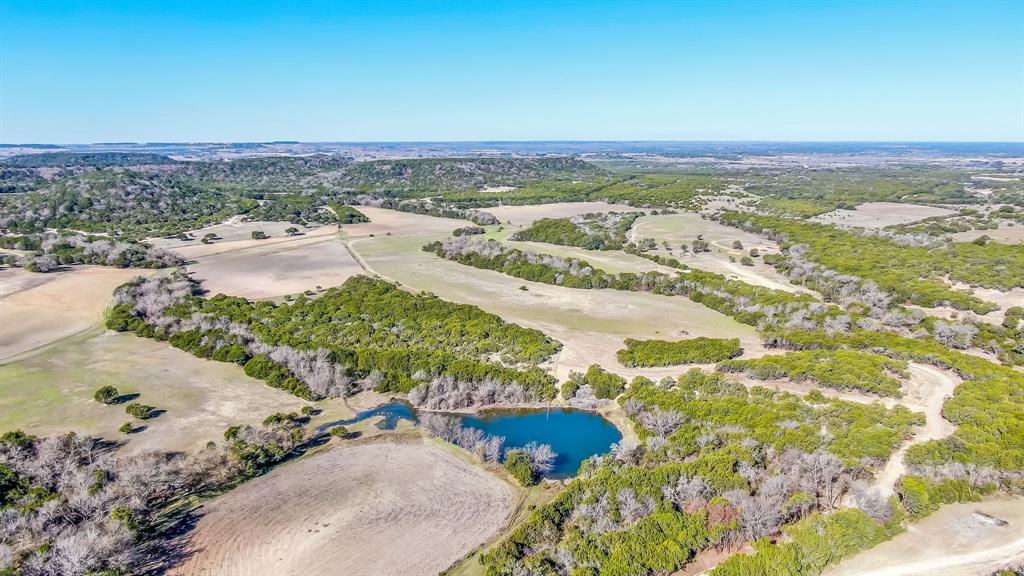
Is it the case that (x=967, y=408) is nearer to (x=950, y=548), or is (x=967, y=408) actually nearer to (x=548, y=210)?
(x=950, y=548)

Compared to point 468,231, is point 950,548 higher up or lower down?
lower down

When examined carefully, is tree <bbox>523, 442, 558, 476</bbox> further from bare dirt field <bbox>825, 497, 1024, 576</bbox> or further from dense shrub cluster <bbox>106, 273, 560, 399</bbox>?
bare dirt field <bbox>825, 497, 1024, 576</bbox>

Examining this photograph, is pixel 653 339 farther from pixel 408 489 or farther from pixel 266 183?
pixel 266 183

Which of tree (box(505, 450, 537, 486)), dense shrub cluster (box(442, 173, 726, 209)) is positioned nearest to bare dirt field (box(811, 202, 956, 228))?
dense shrub cluster (box(442, 173, 726, 209))

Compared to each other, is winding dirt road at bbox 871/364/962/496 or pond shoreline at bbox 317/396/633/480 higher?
winding dirt road at bbox 871/364/962/496

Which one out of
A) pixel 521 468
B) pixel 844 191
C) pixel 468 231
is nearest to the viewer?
pixel 521 468

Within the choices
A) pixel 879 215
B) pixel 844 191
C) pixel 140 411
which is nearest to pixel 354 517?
pixel 140 411

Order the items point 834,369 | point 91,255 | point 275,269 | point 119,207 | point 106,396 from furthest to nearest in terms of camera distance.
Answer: point 119,207 → point 275,269 → point 91,255 → point 834,369 → point 106,396
